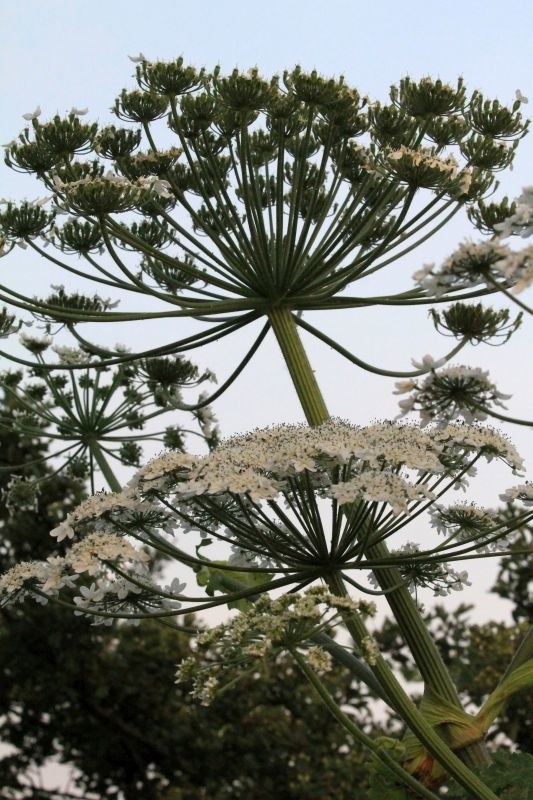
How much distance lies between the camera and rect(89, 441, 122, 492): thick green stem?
35.5 feet

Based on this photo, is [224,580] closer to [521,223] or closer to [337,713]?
[337,713]

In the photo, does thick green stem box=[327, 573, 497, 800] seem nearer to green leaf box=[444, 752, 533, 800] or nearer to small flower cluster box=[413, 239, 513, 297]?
green leaf box=[444, 752, 533, 800]

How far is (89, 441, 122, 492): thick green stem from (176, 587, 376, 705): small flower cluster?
13.3 ft

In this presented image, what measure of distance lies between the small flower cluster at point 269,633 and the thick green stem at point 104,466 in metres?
4.06

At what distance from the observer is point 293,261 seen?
29.2 ft

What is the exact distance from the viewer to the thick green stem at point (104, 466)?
10.8m

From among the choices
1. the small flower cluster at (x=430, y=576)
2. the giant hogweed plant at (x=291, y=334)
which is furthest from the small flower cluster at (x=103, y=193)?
the small flower cluster at (x=430, y=576)

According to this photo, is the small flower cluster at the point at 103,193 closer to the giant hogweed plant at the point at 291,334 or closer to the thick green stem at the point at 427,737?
the giant hogweed plant at the point at 291,334

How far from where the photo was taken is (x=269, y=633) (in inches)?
249

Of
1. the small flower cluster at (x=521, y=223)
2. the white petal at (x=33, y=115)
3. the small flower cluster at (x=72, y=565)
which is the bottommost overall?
the small flower cluster at (x=521, y=223)

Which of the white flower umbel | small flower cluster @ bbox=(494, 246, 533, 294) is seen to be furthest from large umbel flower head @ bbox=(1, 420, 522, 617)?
small flower cluster @ bbox=(494, 246, 533, 294)

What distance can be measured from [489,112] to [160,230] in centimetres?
281

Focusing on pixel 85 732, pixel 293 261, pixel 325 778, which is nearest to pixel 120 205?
pixel 293 261

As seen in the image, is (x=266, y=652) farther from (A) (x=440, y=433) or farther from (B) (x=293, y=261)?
A: (B) (x=293, y=261)
